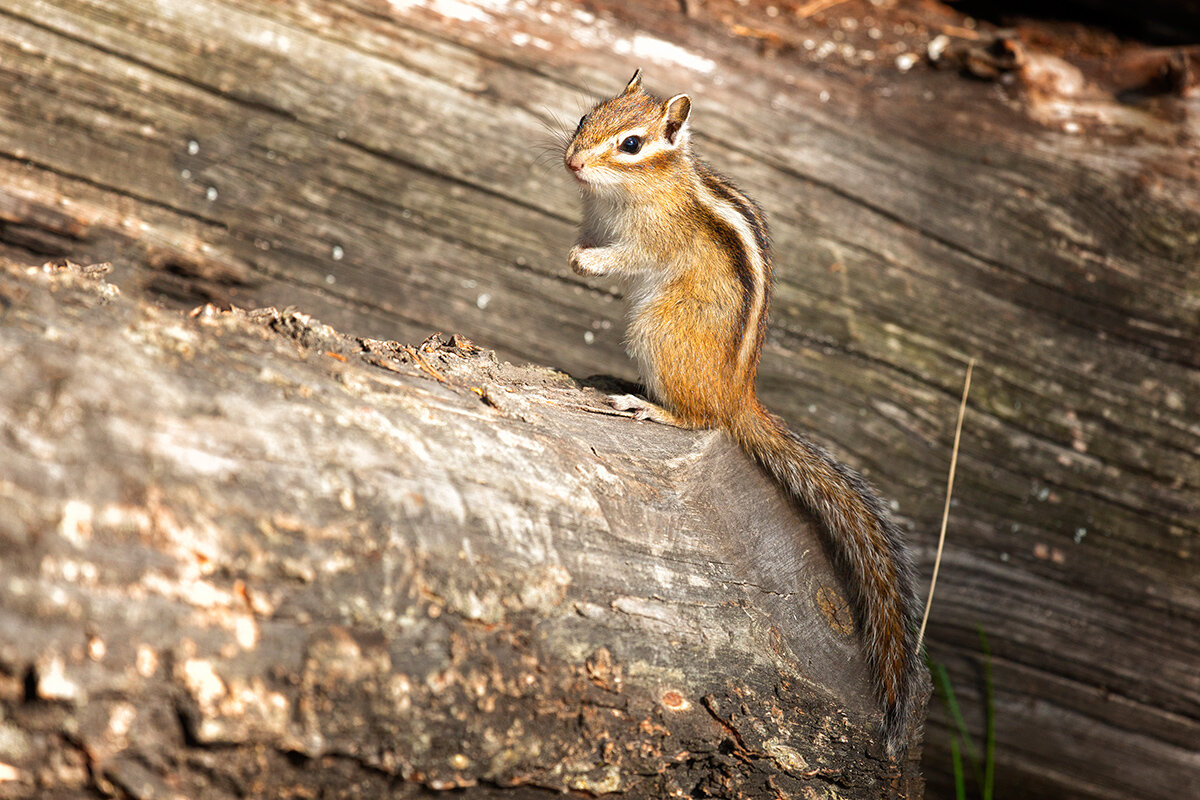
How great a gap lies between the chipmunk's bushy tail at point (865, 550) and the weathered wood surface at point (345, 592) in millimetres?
142

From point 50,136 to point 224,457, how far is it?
261cm

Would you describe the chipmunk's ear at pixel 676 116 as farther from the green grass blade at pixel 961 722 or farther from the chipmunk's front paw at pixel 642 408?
the green grass blade at pixel 961 722

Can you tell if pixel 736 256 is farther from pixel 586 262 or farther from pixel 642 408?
pixel 642 408

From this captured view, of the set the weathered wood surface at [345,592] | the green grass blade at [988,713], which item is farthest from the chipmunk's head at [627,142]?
the green grass blade at [988,713]

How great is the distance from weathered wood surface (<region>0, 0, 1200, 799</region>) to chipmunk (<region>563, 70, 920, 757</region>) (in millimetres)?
549

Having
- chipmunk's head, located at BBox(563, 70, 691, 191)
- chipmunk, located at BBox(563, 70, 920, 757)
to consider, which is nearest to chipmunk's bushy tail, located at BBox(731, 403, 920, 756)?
chipmunk, located at BBox(563, 70, 920, 757)

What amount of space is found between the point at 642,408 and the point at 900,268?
5.50 feet

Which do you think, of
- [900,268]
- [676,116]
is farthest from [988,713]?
[676,116]

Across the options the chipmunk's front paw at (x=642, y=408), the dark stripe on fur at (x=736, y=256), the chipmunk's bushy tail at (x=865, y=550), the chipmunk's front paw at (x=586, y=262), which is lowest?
the chipmunk's bushy tail at (x=865, y=550)

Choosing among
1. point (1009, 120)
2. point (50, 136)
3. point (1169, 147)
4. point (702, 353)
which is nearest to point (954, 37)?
point (1009, 120)

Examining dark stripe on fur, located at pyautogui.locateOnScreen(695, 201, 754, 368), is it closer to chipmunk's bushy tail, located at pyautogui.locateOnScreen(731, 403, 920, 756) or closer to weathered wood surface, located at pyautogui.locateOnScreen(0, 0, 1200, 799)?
chipmunk's bushy tail, located at pyautogui.locateOnScreen(731, 403, 920, 756)

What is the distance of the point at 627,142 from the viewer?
3.05 metres

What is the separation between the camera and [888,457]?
3.60 meters

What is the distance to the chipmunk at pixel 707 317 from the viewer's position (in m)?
2.23
